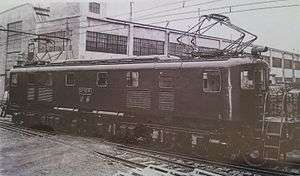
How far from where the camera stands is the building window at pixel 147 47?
32.5 meters

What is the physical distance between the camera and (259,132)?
1080 cm

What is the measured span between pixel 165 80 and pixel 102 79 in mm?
3473

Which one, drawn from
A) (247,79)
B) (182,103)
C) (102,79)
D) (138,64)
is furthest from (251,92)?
(102,79)

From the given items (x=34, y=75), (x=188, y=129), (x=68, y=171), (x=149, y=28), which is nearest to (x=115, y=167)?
(x=68, y=171)

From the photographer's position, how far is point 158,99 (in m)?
13.0

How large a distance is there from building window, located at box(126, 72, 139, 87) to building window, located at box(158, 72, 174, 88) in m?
1.16

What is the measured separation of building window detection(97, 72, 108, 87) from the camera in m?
15.1

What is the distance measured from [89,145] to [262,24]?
24.1 ft

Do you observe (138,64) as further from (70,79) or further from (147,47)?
(147,47)

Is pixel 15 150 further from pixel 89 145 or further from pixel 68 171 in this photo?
pixel 68 171

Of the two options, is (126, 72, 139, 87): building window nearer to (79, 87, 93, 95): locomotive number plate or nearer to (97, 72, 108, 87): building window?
(97, 72, 108, 87): building window

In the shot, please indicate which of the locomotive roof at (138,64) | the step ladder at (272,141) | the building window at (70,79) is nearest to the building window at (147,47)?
the locomotive roof at (138,64)

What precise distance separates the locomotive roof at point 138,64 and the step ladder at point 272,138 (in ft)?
6.65

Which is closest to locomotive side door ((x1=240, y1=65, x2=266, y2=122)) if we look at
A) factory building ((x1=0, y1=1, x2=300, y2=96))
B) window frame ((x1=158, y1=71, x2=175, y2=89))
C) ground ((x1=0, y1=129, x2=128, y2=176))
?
window frame ((x1=158, y1=71, x2=175, y2=89))
